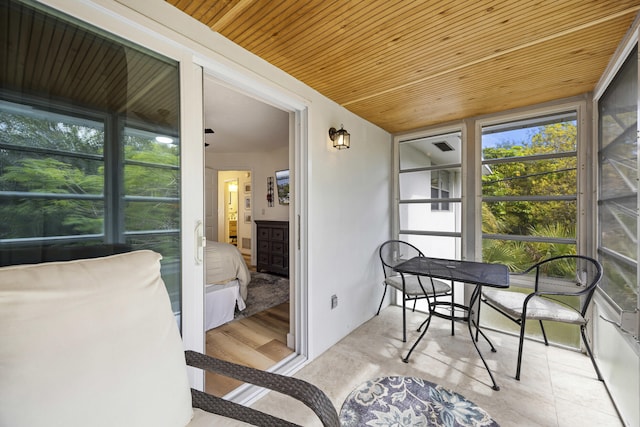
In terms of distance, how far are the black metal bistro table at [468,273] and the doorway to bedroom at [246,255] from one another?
1.22m

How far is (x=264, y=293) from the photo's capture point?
389 centimetres

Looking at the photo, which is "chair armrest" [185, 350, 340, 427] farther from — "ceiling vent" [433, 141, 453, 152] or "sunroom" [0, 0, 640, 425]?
"ceiling vent" [433, 141, 453, 152]

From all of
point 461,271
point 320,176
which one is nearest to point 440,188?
point 461,271

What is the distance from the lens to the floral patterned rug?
1119 millimetres

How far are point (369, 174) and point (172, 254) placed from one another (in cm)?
231

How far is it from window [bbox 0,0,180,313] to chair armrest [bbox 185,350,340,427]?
0.48 metres

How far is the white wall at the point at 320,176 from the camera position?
4.20 ft

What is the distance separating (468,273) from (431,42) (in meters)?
1.83

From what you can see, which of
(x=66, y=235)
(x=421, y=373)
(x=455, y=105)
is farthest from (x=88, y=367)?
(x=455, y=105)

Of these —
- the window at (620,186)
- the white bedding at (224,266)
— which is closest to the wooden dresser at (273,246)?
the white bedding at (224,266)

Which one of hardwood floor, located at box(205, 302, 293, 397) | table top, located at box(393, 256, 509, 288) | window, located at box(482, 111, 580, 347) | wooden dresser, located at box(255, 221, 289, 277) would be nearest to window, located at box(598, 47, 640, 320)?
window, located at box(482, 111, 580, 347)

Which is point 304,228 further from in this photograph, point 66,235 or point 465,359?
point 465,359

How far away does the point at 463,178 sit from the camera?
2988mm

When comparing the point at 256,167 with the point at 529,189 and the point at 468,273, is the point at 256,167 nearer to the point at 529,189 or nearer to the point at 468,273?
the point at 468,273
